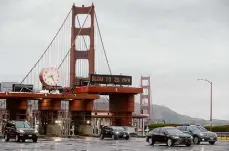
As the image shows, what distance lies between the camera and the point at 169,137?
3831cm

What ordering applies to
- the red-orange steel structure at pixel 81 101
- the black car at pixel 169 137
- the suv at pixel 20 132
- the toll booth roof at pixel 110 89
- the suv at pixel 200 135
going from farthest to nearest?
1. the toll booth roof at pixel 110 89
2. the red-orange steel structure at pixel 81 101
3. the suv at pixel 200 135
4. the suv at pixel 20 132
5. the black car at pixel 169 137

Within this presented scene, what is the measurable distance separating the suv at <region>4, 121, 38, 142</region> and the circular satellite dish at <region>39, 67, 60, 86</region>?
2281cm

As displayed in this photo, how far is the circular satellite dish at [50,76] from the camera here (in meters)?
66.5

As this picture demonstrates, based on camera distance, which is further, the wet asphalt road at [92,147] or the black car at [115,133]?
the black car at [115,133]

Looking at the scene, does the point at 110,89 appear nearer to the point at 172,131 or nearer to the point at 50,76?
the point at 50,76

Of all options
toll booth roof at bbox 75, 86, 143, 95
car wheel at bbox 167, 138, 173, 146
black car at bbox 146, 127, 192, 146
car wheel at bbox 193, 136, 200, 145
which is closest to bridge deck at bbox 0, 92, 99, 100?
toll booth roof at bbox 75, 86, 143, 95

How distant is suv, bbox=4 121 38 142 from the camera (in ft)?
138

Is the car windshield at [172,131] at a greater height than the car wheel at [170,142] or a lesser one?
greater

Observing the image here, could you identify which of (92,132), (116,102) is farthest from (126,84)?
(92,132)

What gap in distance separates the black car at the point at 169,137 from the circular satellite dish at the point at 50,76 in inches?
1109

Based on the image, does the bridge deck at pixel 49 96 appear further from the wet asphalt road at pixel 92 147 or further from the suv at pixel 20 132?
the wet asphalt road at pixel 92 147

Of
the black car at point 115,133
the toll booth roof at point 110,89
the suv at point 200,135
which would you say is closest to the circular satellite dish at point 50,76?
the toll booth roof at point 110,89

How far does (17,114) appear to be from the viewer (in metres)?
59.8

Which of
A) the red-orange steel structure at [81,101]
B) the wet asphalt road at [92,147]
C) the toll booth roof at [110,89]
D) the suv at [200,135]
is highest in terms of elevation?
the toll booth roof at [110,89]
